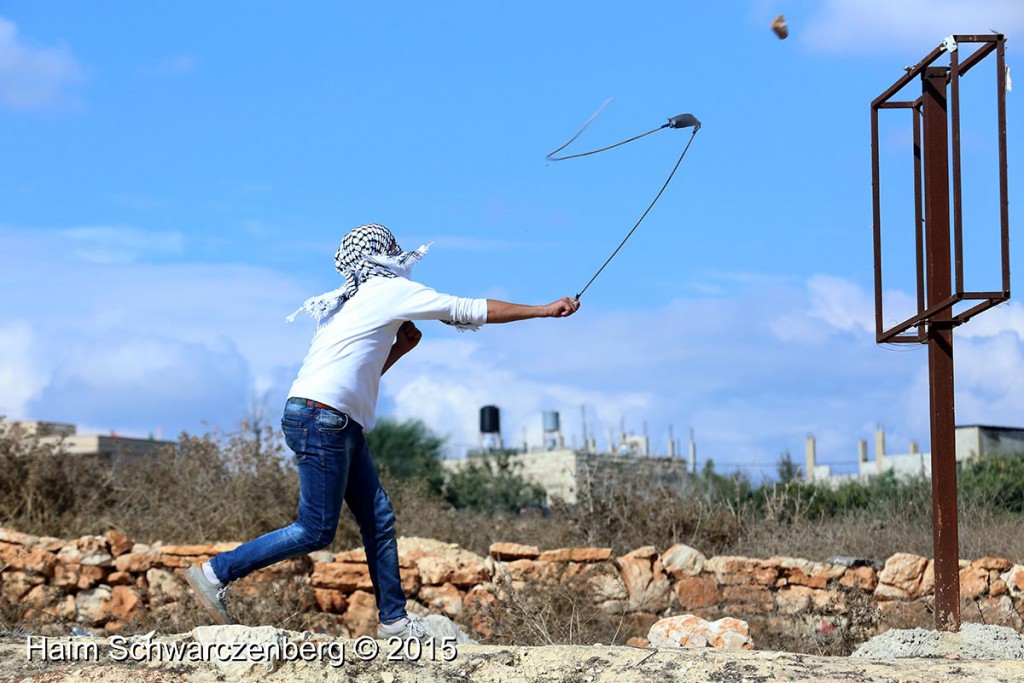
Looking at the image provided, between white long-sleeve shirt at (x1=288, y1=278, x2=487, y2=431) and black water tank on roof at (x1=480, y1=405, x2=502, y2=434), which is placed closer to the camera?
white long-sleeve shirt at (x1=288, y1=278, x2=487, y2=431)

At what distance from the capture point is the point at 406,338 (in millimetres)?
5570

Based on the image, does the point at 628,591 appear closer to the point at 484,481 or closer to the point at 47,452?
the point at 47,452

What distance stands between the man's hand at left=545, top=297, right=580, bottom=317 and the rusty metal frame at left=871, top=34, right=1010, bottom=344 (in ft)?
6.84

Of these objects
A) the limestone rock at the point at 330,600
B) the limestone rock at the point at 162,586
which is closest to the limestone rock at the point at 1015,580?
the limestone rock at the point at 330,600

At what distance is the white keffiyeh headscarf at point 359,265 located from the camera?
5.43 meters

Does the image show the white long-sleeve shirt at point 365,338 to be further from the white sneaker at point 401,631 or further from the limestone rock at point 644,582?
the limestone rock at point 644,582

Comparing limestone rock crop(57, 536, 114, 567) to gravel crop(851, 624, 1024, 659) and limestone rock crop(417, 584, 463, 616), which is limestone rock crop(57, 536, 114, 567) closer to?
limestone rock crop(417, 584, 463, 616)

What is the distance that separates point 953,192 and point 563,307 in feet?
8.01

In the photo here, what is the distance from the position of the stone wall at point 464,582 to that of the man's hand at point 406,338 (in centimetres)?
325

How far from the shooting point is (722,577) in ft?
30.1

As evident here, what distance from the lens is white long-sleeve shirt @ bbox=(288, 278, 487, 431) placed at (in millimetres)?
5148

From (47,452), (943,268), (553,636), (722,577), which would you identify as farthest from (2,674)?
(47,452)

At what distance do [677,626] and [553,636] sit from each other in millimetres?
701

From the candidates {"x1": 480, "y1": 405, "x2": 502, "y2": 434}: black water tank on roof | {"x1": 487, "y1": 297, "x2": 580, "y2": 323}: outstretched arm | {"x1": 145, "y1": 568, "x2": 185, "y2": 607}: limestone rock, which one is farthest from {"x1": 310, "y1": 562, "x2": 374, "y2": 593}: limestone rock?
{"x1": 480, "y1": 405, "x2": 502, "y2": 434}: black water tank on roof
